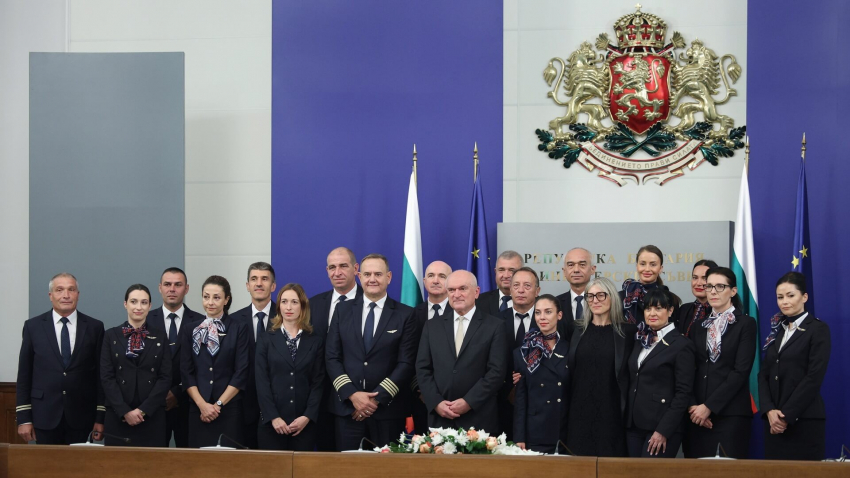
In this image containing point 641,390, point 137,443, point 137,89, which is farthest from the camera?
point 137,89

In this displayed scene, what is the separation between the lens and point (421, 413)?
463 centimetres

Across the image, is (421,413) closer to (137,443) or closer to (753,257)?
(137,443)

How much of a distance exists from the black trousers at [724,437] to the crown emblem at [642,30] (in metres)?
2.57

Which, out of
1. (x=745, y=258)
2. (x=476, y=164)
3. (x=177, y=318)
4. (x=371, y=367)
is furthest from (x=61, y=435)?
(x=745, y=258)

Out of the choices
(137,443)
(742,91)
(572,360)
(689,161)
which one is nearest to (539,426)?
(572,360)

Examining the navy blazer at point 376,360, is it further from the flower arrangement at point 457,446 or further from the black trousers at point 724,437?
the black trousers at point 724,437

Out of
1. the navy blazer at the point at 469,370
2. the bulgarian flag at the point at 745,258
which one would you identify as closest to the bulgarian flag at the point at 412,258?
the navy blazer at the point at 469,370

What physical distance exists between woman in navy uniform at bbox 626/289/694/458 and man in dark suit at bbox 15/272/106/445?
8.53ft

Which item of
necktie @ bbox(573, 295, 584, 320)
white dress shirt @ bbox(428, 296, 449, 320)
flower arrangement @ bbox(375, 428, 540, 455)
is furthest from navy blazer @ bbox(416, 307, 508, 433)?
flower arrangement @ bbox(375, 428, 540, 455)

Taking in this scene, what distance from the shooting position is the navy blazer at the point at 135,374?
440 cm

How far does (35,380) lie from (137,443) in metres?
0.67

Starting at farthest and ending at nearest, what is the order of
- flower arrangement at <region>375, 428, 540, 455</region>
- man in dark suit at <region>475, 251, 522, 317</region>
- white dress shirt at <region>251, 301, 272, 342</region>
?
man in dark suit at <region>475, 251, 522, 317</region>
white dress shirt at <region>251, 301, 272, 342</region>
flower arrangement at <region>375, 428, 540, 455</region>

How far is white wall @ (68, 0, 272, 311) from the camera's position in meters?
6.03

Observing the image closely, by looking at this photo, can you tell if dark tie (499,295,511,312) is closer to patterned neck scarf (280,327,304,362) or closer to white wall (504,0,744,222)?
patterned neck scarf (280,327,304,362)
